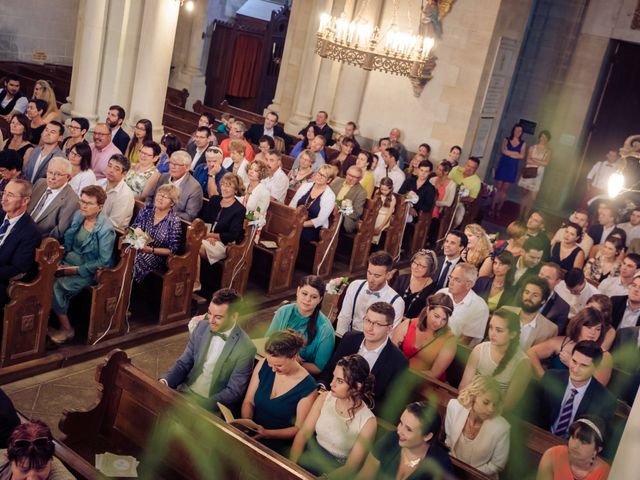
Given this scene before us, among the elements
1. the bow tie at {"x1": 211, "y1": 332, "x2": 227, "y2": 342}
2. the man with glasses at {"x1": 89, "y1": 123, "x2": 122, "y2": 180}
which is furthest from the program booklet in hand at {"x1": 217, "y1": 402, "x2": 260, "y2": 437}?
the man with glasses at {"x1": 89, "y1": 123, "x2": 122, "y2": 180}

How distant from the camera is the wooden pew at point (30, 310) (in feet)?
18.1

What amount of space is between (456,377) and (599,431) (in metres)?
1.61

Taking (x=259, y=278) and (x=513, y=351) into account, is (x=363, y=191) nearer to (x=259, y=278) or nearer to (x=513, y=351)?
(x=259, y=278)

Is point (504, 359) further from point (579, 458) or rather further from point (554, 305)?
point (554, 305)

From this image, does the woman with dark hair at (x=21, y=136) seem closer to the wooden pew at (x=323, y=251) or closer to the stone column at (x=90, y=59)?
the stone column at (x=90, y=59)

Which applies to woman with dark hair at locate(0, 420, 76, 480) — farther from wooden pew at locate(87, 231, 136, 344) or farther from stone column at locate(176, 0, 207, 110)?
stone column at locate(176, 0, 207, 110)

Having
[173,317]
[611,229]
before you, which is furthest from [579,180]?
[173,317]

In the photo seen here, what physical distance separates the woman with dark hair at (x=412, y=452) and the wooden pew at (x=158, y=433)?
1.74 feet

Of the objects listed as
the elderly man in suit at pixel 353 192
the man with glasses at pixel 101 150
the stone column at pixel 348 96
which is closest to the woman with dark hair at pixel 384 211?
the elderly man in suit at pixel 353 192

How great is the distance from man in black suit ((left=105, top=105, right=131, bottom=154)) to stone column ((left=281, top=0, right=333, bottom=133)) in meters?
4.88

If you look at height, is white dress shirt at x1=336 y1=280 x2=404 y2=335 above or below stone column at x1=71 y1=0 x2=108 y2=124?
below

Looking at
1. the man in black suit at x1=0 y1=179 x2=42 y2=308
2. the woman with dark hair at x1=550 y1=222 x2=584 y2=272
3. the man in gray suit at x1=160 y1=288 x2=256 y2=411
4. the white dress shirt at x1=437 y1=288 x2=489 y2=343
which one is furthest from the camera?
the woman with dark hair at x1=550 y1=222 x2=584 y2=272

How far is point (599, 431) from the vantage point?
163 inches

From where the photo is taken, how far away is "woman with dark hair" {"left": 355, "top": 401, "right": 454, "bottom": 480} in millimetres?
3918
